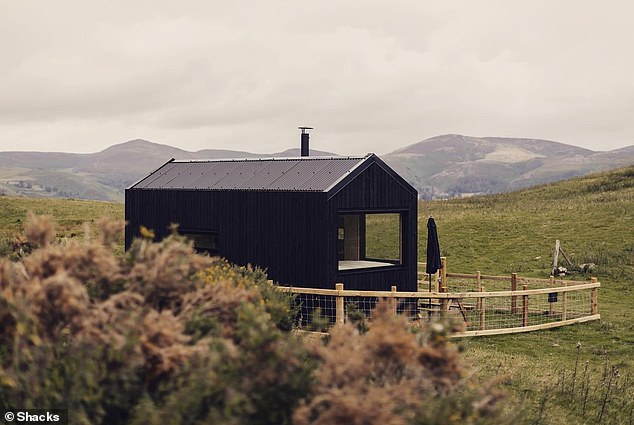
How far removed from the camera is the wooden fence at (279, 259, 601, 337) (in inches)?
696

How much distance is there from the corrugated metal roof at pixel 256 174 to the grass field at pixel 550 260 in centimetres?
336

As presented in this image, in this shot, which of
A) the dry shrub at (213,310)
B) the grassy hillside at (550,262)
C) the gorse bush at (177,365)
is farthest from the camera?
the grassy hillside at (550,262)

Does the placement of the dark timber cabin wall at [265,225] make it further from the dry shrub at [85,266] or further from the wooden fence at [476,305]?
the dry shrub at [85,266]

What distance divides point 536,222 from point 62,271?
39.8 m

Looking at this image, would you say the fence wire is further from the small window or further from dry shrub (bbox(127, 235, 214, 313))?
dry shrub (bbox(127, 235, 214, 313))

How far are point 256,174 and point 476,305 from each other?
8.64m

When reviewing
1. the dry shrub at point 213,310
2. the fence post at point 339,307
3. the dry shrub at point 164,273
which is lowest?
the fence post at point 339,307

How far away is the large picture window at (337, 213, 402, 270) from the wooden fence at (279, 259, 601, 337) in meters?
1.56

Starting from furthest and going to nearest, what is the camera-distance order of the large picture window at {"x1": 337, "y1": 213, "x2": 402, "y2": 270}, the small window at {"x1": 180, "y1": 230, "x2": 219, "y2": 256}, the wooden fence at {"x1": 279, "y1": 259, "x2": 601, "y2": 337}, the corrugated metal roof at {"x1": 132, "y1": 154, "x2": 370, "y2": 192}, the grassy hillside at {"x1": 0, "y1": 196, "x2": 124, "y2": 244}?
the grassy hillside at {"x1": 0, "y1": 196, "x2": 124, "y2": 244}
the small window at {"x1": 180, "y1": 230, "x2": 219, "y2": 256}
the large picture window at {"x1": 337, "y1": 213, "x2": 402, "y2": 270}
the corrugated metal roof at {"x1": 132, "y1": 154, "x2": 370, "y2": 192}
the wooden fence at {"x1": 279, "y1": 259, "x2": 601, "y2": 337}

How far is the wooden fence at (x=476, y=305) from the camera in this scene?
58.0 ft

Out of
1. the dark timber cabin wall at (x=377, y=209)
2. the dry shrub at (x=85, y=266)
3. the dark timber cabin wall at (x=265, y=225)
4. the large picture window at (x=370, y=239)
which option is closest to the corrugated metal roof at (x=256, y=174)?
the dark timber cabin wall at (x=265, y=225)

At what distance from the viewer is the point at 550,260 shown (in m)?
34.4

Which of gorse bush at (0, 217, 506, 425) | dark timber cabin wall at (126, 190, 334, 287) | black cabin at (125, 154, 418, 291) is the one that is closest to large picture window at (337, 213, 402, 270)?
black cabin at (125, 154, 418, 291)

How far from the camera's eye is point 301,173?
20.0 metres
